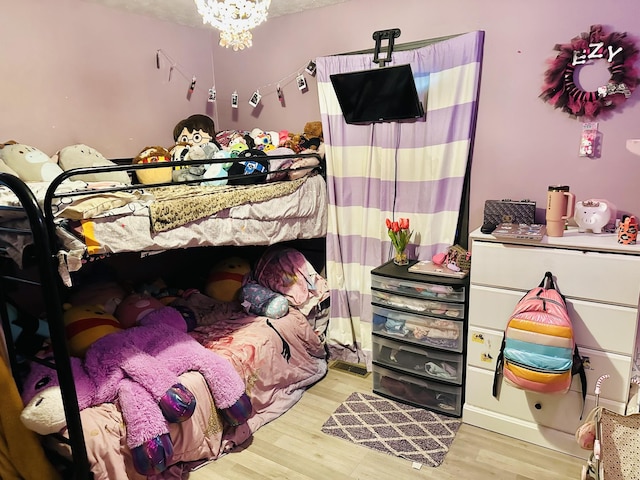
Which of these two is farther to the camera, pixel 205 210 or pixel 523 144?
pixel 523 144

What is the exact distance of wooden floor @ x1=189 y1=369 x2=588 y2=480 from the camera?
6.75 feet

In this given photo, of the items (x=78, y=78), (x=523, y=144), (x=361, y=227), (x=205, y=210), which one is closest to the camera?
(x=205, y=210)

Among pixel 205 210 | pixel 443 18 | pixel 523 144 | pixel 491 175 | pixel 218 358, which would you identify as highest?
pixel 443 18

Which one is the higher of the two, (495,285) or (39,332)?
(495,285)

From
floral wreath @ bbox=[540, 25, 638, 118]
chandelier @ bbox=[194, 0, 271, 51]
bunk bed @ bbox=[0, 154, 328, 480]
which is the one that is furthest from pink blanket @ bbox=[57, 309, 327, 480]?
floral wreath @ bbox=[540, 25, 638, 118]

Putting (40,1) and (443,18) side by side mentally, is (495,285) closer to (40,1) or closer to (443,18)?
(443,18)

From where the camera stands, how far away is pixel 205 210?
7.17 ft

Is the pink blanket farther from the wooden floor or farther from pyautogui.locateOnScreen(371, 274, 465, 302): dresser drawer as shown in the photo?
pyautogui.locateOnScreen(371, 274, 465, 302): dresser drawer

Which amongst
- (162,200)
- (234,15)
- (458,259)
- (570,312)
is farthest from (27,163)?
(570,312)

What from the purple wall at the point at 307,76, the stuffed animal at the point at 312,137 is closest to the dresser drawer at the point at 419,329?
the purple wall at the point at 307,76

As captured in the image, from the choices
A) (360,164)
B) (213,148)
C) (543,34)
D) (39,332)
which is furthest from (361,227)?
(39,332)

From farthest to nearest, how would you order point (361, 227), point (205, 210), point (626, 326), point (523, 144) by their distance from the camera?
point (361, 227)
point (523, 144)
point (205, 210)
point (626, 326)

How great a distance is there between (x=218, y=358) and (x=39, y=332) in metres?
0.82

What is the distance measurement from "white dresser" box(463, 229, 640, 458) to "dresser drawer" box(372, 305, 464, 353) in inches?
3.2
